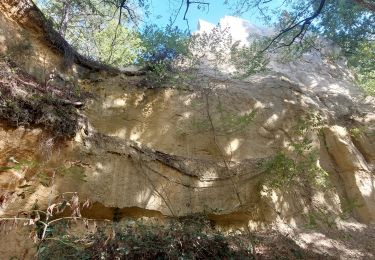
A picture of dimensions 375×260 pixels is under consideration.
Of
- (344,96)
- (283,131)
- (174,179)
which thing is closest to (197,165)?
(174,179)

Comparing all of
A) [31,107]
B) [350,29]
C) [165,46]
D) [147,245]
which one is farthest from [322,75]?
[31,107]

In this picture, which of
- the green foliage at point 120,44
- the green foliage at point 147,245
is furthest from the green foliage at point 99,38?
the green foliage at point 147,245

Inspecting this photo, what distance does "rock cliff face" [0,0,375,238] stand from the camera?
6609 millimetres

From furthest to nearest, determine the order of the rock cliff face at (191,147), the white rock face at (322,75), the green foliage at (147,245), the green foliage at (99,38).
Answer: the green foliage at (99,38) → the white rock face at (322,75) → the rock cliff face at (191,147) → the green foliage at (147,245)

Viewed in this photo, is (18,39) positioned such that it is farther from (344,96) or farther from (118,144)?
(344,96)

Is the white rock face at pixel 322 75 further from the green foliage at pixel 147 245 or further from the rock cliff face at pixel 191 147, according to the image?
the green foliage at pixel 147 245

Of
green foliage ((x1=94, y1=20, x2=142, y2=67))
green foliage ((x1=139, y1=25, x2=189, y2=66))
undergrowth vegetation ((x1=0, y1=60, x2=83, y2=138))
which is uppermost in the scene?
green foliage ((x1=94, y1=20, x2=142, y2=67))

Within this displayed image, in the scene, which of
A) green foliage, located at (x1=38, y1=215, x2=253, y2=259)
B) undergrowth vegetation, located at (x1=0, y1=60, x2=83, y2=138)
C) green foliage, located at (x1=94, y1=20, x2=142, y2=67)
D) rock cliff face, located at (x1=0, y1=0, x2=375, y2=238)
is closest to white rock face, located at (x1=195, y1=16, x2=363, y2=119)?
→ rock cliff face, located at (x1=0, y1=0, x2=375, y2=238)

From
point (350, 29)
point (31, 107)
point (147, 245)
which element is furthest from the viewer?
point (350, 29)

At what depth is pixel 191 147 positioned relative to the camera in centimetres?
1005

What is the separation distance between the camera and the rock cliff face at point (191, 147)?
21.7ft

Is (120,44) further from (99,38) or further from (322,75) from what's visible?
(322,75)

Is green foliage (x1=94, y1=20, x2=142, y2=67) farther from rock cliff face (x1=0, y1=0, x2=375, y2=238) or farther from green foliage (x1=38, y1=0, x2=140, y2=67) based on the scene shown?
rock cliff face (x1=0, y1=0, x2=375, y2=238)

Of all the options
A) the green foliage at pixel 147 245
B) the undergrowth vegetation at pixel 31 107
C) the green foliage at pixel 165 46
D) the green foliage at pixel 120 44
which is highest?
the green foliage at pixel 120 44
